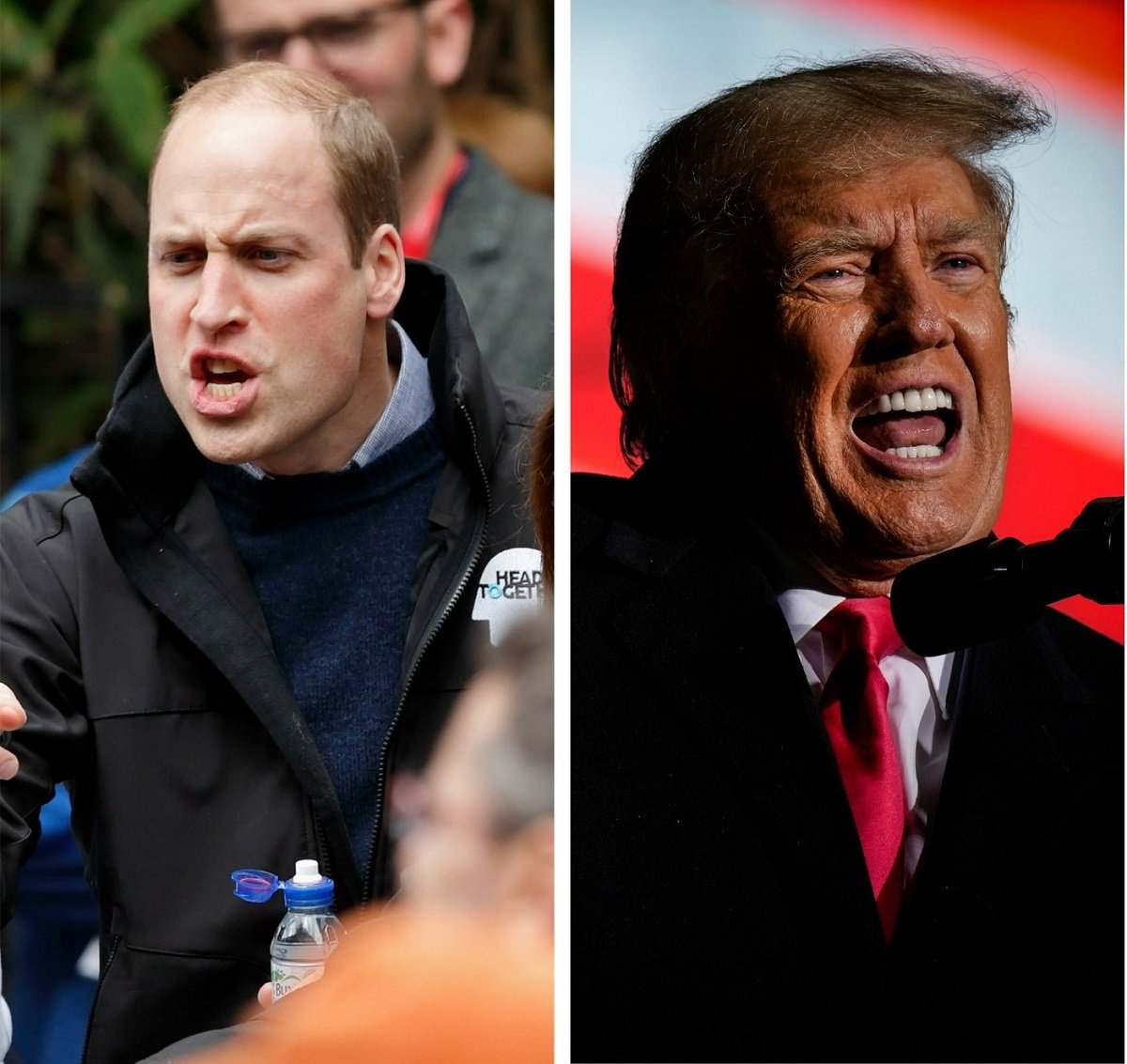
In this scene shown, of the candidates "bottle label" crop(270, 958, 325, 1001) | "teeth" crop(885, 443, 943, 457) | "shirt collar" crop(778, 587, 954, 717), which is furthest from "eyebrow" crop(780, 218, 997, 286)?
"bottle label" crop(270, 958, 325, 1001)

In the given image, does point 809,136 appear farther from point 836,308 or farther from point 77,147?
point 77,147

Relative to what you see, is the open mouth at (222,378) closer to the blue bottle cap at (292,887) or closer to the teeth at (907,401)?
the blue bottle cap at (292,887)

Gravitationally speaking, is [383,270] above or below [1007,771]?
above

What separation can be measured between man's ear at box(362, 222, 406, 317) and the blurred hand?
3.24 ft

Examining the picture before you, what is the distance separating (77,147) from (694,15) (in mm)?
1280

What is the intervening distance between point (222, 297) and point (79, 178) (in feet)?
1.68

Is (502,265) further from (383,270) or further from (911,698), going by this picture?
(911,698)

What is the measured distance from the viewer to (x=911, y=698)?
3.22m

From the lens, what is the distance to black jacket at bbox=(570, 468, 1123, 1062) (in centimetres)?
314

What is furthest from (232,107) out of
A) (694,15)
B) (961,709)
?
(961,709)

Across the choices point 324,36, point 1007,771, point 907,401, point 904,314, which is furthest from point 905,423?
point 324,36

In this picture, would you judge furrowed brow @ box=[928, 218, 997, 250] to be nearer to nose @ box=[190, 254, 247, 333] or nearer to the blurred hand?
nose @ box=[190, 254, 247, 333]

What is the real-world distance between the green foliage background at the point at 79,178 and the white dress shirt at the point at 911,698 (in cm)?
145

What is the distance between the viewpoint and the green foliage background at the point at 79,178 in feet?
10.9
